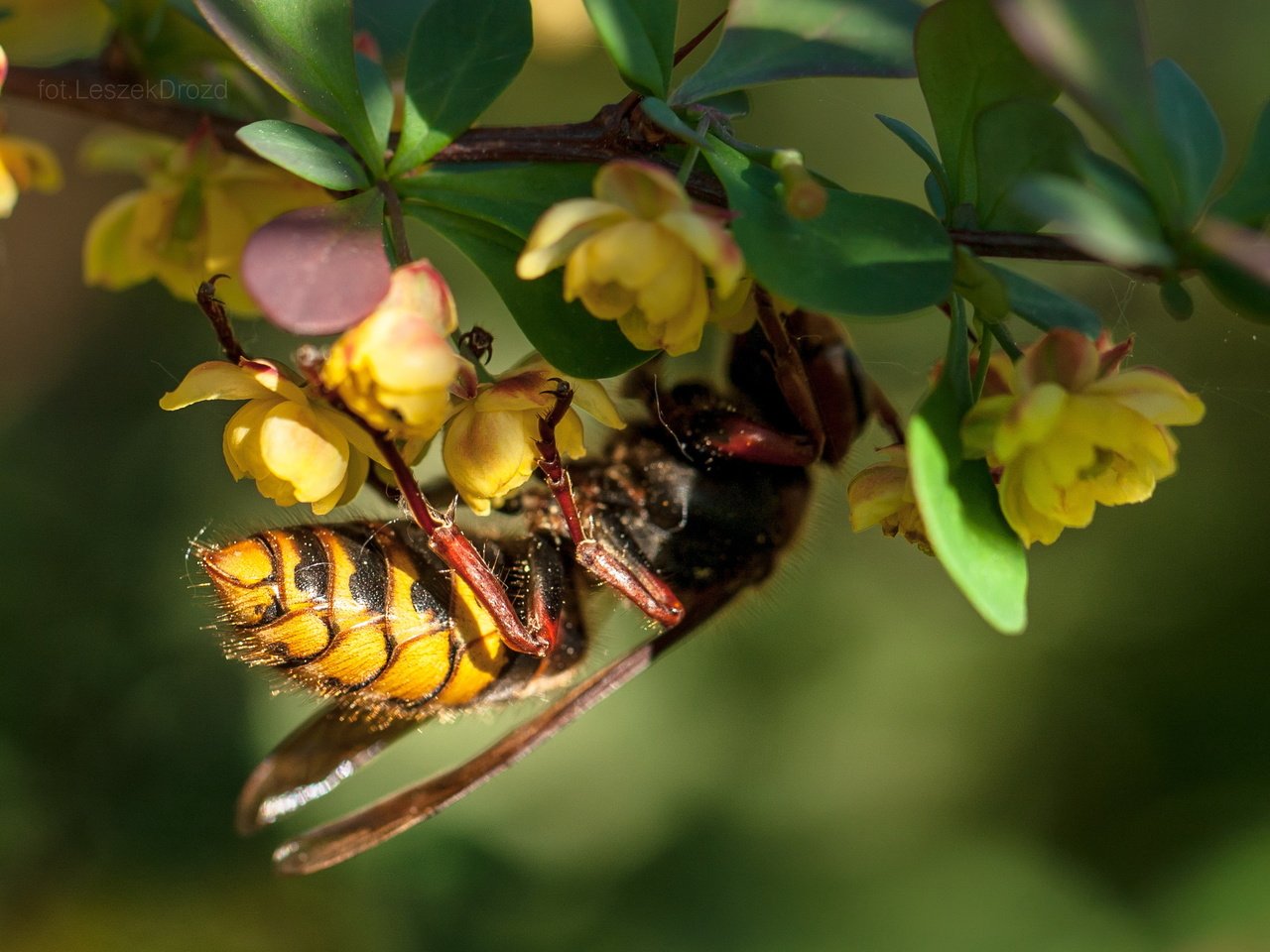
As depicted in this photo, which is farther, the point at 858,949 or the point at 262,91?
the point at 858,949

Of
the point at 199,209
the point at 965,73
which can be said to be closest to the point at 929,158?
the point at 965,73

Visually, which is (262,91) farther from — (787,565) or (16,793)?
(16,793)

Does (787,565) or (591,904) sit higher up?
(787,565)

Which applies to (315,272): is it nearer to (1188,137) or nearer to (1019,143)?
(1019,143)

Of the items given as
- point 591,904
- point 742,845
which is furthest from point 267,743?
point 742,845

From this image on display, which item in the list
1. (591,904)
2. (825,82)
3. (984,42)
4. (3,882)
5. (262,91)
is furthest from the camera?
(825,82)

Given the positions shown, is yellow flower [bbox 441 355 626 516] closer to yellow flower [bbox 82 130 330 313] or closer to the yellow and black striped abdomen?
the yellow and black striped abdomen

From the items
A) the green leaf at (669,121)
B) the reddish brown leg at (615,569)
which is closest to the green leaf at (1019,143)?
the green leaf at (669,121)

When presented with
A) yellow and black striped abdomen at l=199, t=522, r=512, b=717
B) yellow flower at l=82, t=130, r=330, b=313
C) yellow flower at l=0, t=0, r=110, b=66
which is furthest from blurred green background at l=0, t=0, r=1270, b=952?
yellow and black striped abdomen at l=199, t=522, r=512, b=717
